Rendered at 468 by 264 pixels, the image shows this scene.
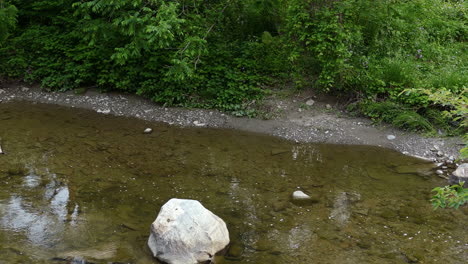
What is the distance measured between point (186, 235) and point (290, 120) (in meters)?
4.78

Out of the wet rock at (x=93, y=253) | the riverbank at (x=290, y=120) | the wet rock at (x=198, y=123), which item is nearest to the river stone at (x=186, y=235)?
the wet rock at (x=93, y=253)

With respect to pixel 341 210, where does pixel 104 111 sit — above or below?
below

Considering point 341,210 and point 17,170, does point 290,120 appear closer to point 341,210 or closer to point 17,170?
point 341,210

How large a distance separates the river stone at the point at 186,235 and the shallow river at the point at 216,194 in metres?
0.21

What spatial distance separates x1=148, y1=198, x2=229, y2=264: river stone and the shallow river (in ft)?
0.70

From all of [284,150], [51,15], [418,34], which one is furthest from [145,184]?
[418,34]

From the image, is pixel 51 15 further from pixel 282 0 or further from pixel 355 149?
pixel 355 149

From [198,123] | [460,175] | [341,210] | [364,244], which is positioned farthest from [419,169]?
[198,123]

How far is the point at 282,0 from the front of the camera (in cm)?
1046

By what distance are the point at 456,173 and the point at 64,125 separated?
6993 millimetres

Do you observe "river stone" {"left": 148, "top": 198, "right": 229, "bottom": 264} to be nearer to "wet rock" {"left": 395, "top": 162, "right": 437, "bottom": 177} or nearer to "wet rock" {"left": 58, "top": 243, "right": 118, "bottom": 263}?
"wet rock" {"left": 58, "top": 243, "right": 118, "bottom": 263}

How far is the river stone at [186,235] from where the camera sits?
5227 millimetres

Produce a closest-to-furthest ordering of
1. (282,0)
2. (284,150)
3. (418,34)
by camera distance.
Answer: (284,150), (282,0), (418,34)

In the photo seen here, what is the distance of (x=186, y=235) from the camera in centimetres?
528
